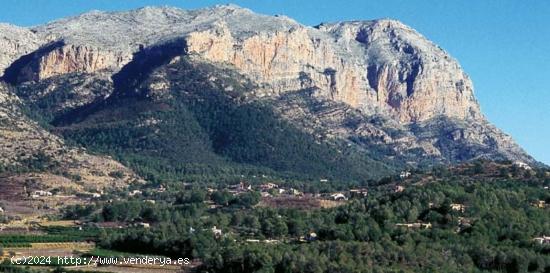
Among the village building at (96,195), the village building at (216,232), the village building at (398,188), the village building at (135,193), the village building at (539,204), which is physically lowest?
the village building at (216,232)

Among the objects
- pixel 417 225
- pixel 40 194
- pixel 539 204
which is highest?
pixel 539 204

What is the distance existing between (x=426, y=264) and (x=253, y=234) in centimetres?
2624

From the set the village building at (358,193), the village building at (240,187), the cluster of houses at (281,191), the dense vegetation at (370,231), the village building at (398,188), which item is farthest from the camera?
the village building at (240,187)

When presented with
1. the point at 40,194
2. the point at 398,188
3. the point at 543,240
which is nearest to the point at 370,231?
the point at 543,240

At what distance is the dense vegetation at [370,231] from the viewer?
92.6 meters

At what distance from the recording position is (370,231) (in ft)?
346

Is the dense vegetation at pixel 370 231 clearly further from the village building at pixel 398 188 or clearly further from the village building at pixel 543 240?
the village building at pixel 398 188

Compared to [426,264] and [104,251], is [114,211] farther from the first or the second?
[426,264]

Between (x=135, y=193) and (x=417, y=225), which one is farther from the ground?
(x=135, y=193)

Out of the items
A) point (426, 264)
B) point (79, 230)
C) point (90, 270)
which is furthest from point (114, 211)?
point (426, 264)

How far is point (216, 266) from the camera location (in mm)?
92688

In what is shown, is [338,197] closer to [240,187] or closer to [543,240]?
[240,187]

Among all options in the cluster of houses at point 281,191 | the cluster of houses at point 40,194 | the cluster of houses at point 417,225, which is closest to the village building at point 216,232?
the cluster of houses at point 417,225

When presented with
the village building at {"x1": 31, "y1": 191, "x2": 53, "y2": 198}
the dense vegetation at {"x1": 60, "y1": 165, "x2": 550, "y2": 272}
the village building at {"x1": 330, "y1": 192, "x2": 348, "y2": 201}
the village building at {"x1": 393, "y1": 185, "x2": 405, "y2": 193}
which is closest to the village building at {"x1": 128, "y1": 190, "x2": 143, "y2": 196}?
the village building at {"x1": 31, "y1": 191, "x2": 53, "y2": 198}
